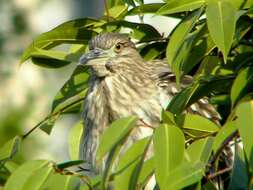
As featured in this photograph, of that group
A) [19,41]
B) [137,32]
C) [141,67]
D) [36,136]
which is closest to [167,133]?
[137,32]

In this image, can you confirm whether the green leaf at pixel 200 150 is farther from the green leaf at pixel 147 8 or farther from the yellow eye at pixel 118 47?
the yellow eye at pixel 118 47

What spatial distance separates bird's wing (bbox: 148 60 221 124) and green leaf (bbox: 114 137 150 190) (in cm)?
82

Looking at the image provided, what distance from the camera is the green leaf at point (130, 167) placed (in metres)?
2.94

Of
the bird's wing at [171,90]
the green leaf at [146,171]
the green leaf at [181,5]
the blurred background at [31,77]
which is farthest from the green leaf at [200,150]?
the blurred background at [31,77]

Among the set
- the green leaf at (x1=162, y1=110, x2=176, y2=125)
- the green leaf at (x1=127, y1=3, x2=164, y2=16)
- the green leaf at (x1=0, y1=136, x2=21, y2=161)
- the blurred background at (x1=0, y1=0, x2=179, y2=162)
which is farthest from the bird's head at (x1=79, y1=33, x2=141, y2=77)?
the blurred background at (x1=0, y1=0, x2=179, y2=162)

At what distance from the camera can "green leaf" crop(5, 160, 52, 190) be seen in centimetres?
308

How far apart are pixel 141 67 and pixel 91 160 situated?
1.65 ft

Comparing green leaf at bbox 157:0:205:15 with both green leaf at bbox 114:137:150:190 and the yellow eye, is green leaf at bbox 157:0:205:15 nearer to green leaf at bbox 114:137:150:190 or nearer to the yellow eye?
green leaf at bbox 114:137:150:190

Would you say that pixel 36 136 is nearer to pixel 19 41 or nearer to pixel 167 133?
pixel 19 41

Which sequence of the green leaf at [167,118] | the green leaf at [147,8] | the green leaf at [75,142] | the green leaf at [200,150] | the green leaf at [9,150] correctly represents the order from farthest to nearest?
the green leaf at [75,142], the green leaf at [147,8], the green leaf at [9,150], the green leaf at [167,118], the green leaf at [200,150]

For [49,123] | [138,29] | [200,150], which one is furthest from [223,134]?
[49,123]

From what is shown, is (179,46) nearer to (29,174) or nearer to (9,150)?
(29,174)

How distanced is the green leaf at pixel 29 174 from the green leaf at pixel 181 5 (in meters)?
0.63

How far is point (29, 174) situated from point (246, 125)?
0.65 meters
